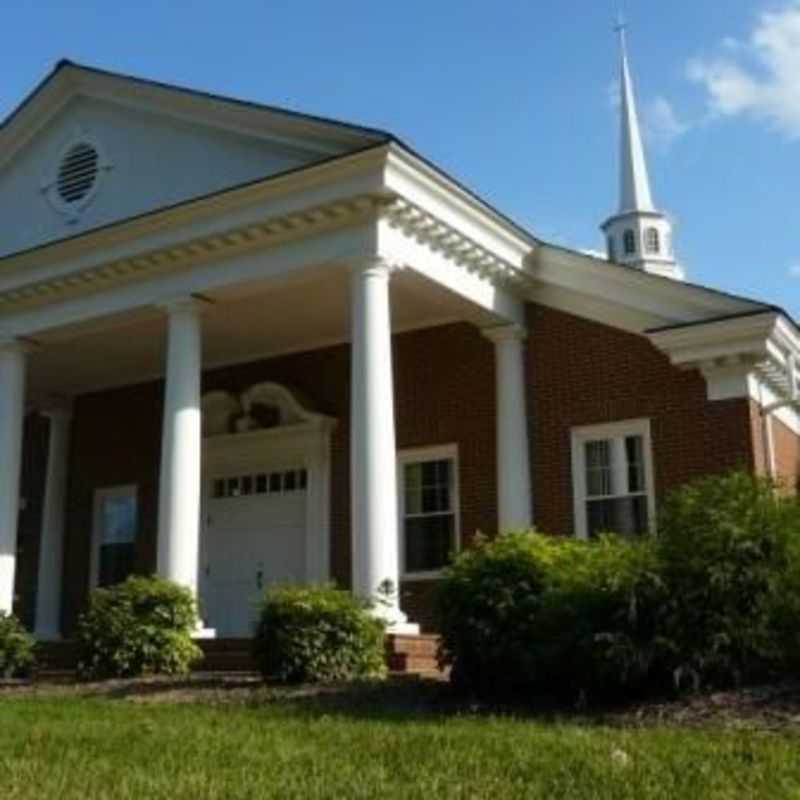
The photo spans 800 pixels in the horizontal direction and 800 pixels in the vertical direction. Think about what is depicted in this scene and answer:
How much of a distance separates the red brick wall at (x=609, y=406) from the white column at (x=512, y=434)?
163 millimetres

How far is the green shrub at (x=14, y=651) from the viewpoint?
1556 cm

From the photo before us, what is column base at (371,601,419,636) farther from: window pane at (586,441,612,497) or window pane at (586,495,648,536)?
window pane at (586,441,612,497)

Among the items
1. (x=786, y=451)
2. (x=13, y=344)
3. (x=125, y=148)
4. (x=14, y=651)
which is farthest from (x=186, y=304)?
(x=786, y=451)

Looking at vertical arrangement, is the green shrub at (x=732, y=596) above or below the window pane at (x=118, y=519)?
below

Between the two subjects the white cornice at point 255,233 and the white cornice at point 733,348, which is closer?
the white cornice at point 255,233

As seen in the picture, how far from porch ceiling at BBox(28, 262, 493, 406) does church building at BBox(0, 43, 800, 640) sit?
2.6 inches

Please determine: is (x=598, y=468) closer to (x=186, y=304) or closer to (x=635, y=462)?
(x=635, y=462)

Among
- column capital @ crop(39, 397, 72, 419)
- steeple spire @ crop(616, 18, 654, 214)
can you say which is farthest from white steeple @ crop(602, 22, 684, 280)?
column capital @ crop(39, 397, 72, 419)

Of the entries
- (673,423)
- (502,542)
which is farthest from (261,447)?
(502,542)

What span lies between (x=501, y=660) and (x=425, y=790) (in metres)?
4.23

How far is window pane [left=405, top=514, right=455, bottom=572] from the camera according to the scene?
18.0 metres

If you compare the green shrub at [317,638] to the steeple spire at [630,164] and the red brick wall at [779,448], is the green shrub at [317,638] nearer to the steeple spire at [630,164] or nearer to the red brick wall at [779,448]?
the red brick wall at [779,448]

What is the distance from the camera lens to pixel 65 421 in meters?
22.8

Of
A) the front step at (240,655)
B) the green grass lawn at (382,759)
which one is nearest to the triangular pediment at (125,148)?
the front step at (240,655)
